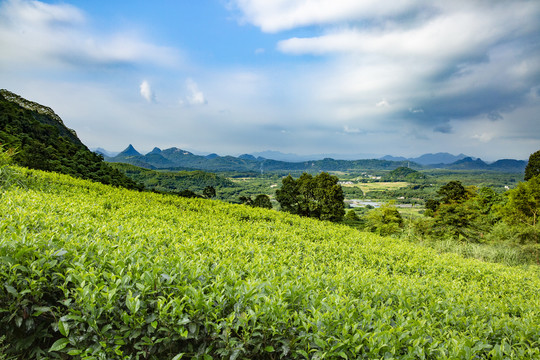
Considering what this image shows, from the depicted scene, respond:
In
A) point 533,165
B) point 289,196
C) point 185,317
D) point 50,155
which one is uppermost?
→ point 533,165

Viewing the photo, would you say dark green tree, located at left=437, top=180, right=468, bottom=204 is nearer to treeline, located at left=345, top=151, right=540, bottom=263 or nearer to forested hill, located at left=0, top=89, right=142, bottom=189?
treeline, located at left=345, top=151, right=540, bottom=263

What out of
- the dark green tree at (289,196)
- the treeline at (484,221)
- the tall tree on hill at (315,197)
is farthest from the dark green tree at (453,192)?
the dark green tree at (289,196)

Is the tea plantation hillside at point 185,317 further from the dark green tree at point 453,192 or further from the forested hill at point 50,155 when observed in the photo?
the dark green tree at point 453,192

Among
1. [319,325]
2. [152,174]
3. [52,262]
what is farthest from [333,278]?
[152,174]

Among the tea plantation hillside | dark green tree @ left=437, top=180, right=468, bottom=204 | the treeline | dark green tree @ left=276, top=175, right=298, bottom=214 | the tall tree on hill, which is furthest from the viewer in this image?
dark green tree @ left=276, top=175, right=298, bottom=214

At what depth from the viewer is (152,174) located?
127812 mm

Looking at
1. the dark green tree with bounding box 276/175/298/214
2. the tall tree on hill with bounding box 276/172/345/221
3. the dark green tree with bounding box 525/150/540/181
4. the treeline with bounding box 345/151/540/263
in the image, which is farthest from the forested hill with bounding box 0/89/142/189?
the dark green tree with bounding box 525/150/540/181

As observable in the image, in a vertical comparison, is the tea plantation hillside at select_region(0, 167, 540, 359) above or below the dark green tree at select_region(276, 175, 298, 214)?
above

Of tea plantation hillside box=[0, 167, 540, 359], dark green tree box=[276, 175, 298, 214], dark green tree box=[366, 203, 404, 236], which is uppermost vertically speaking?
tea plantation hillside box=[0, 167, 540, 359]

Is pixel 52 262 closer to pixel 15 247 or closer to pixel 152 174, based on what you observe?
pixel 15 247

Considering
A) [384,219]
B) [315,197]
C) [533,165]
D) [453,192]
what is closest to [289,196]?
[315,197]

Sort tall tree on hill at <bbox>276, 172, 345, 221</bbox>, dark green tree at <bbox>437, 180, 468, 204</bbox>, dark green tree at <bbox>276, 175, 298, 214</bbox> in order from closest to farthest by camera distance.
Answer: tall tree on hill at <bbox>276, 172, 345, 221</bbox>, dark green tree at <bbox>437, 180, 468, 204</bbox>, dark green tree at <bbox>276, 175, 298, 214</bbox>

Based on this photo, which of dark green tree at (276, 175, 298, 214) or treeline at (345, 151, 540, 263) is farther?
dark green tree at (276, 175, 298, 214)

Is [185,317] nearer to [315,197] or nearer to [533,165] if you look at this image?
[315,197]
